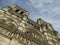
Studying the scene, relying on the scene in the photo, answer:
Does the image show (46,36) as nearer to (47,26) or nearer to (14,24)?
(47,26)

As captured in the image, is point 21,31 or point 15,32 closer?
point 15,32

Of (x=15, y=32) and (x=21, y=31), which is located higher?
(x=21, y=31)

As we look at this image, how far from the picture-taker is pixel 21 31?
19.2 metres

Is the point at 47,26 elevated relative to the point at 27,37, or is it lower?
elevated

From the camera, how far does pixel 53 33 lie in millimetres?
25438

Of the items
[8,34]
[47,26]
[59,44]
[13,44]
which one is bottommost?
[13,44]

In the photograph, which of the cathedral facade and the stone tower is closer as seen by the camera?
the stone tower

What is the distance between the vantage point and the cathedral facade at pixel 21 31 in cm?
1675

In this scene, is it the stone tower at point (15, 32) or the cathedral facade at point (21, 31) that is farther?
the cathedral facade at point (21, 31)

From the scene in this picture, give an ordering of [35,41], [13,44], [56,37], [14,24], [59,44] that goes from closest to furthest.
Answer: [13,44] < [35,41] < [14,24] < [59,44] < [56,37]

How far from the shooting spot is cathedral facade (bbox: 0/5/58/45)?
16.8m

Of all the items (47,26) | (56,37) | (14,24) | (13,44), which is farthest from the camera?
(47,26)

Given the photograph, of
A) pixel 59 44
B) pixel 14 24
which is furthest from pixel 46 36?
pixel 14 24

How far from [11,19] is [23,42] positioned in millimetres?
6248
